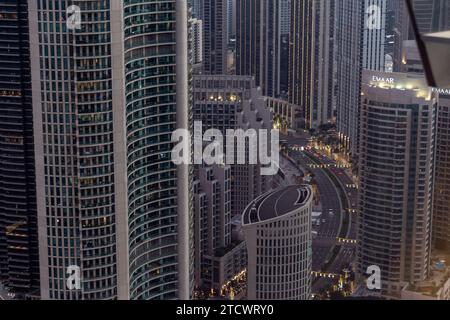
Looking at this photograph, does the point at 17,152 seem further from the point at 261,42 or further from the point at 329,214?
the point at 261,42

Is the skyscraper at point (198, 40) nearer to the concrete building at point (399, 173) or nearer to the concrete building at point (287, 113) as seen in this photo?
the concrete building at point (287, 113)

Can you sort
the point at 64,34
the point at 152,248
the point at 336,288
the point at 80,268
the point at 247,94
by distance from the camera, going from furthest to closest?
1. the point at 247,94
2. the point at 336,288
3. the point at 152,248
4. the point at 80,268
5. the point at 64,34

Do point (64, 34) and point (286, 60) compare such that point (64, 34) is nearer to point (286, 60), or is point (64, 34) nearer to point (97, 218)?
point (97, 218)

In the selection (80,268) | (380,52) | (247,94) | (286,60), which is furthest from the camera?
(286,60)

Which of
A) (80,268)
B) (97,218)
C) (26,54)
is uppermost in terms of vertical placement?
(26,54)

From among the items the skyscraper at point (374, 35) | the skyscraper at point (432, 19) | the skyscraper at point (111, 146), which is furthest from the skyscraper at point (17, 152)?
the skyscraper at point (374, 35)

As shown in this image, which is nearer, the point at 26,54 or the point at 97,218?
the point at 97,218

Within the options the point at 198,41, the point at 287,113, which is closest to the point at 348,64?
the point at 287,113

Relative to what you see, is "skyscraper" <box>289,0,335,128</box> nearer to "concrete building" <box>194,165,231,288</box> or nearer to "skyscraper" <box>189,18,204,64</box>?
"skyscraper" <box>189,18,204,64</box>
